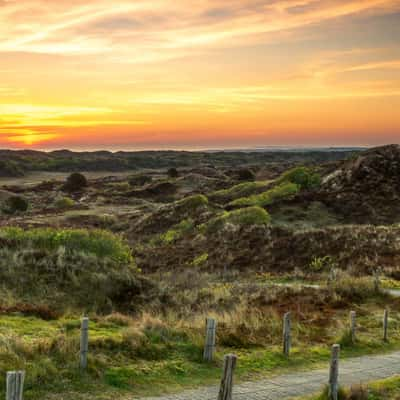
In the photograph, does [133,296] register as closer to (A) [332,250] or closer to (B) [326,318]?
(B) [326,318]

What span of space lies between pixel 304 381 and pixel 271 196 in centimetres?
4535

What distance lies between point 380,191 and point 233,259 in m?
22.9

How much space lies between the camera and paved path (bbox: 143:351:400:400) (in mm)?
11009

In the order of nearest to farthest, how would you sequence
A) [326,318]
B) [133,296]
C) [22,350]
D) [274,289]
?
1. [22,350]
2. [326,318]
3. [133,296]
4. [274,289]

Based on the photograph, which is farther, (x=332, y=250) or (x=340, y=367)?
(x=332, y=250)

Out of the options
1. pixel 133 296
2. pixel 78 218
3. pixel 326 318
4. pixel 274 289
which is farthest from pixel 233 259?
pixel 78 218

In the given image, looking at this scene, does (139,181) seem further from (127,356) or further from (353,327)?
(127,356)

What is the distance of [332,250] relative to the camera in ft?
120

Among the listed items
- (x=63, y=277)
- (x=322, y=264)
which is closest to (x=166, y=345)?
(x=63, y=277)

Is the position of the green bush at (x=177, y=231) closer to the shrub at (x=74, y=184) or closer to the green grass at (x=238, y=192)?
the green grass at (x=238, y=192)

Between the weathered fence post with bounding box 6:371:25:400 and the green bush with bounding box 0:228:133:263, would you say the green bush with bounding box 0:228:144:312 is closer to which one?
the green bush with bounding box 0:228:133:263

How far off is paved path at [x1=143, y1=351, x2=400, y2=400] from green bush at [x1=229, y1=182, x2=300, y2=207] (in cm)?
3899

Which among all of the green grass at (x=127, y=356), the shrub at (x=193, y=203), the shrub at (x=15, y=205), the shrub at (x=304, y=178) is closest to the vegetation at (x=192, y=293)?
the green grass at (x=127, y=356)

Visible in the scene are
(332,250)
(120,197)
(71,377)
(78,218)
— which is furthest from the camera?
(120,197)
